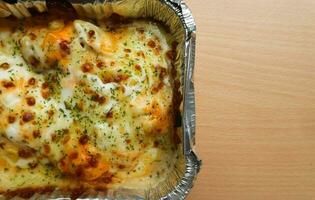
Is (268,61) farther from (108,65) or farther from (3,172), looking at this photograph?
(3,172)

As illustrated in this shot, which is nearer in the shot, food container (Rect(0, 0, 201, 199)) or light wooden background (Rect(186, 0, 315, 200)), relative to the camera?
food container (Rect(0, 0, 201, 199))

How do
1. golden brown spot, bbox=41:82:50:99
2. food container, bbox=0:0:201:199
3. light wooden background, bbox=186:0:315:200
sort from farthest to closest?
light wooden background, bbox=186:0:315:200 < golden brown spot, bbox=41:82:50:99 < food container, bbox=0:0:201:199

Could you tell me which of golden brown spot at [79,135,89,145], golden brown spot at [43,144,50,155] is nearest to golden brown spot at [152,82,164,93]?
golden brown spot at [79,135,89,145]

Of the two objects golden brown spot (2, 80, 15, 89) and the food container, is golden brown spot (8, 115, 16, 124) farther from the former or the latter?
the food container

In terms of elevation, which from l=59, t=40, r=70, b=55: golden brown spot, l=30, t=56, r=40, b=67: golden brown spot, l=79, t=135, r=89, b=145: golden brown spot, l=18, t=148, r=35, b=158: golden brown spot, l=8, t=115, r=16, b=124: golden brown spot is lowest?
l=18, t=148, r=35, b=158: golden brown spot

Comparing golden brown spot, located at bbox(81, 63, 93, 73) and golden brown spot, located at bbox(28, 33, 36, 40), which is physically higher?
golden brown spot, located at bbox(28, 33, 36, 40)

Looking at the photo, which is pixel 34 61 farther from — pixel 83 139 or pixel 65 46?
pixel 83 139
